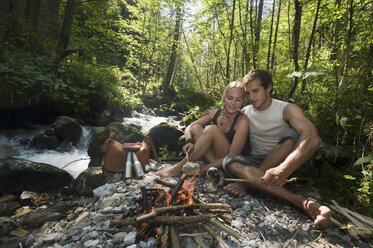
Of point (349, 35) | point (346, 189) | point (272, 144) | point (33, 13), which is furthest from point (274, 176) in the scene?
point (33, 13)

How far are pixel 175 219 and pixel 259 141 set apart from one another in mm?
2018

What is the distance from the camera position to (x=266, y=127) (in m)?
3.06

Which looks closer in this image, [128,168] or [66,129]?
[128,168]

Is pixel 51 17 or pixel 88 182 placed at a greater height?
pixel 51 17

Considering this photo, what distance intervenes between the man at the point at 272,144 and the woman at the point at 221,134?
21cm

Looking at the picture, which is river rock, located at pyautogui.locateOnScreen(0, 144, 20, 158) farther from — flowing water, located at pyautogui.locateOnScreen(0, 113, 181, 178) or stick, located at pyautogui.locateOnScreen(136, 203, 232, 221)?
stick, located at pyautogui.locateOnScreen(136, 203, 232, 221)

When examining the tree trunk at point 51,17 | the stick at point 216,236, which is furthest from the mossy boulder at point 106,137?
the tree trunk at point 51,17

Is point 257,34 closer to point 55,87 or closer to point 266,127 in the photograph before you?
point 266,127

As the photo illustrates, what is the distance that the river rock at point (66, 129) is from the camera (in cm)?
668

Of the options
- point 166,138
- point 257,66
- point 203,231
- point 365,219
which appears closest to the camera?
point 203,231

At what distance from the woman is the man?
0.21 meters

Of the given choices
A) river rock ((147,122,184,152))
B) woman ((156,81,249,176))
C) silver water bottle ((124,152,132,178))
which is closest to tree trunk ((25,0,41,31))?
river rock ((147,122,184,152))

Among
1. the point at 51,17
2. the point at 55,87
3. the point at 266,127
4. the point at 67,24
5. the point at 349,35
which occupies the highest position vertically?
the point at 67,24

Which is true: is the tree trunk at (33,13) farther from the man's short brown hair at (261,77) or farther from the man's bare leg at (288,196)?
the man's bare leg at (288,196)
